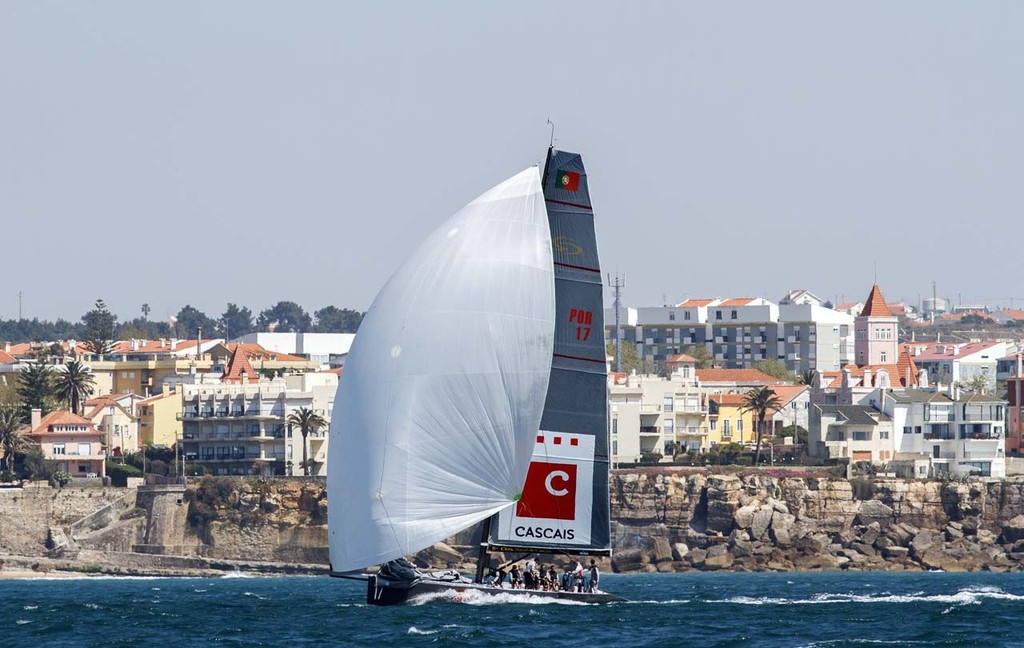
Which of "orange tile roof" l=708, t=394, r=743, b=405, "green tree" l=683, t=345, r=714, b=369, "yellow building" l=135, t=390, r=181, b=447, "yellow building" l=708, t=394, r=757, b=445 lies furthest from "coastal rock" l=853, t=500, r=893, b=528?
"green tree" l=683, t=345, r=714, b=369

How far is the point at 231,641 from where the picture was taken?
142 ft

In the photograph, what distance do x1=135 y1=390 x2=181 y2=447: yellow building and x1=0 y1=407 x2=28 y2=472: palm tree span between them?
8231mm

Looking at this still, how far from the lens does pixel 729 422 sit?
10950 centimetres

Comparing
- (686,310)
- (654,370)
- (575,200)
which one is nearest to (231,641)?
(575,200)

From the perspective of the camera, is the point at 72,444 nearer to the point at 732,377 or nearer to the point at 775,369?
the point at 732,377

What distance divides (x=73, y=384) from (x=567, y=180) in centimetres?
6222

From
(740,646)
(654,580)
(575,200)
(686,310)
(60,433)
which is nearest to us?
(740,646)

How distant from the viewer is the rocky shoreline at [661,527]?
85750 mm

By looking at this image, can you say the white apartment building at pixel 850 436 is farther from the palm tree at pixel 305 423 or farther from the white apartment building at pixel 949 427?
the palm tree at pixel 305 423

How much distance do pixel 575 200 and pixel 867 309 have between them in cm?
9431

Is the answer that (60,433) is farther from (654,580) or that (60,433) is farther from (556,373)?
(556,373)

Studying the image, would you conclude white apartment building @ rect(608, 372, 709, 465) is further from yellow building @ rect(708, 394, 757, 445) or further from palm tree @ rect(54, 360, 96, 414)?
palm tree @ rect(54, 360, 96, 414)

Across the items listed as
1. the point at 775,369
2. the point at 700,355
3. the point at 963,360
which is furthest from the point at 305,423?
the point at 963,360

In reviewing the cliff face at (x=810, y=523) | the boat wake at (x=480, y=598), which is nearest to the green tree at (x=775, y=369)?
the cliff face at (x=810, y=523)
